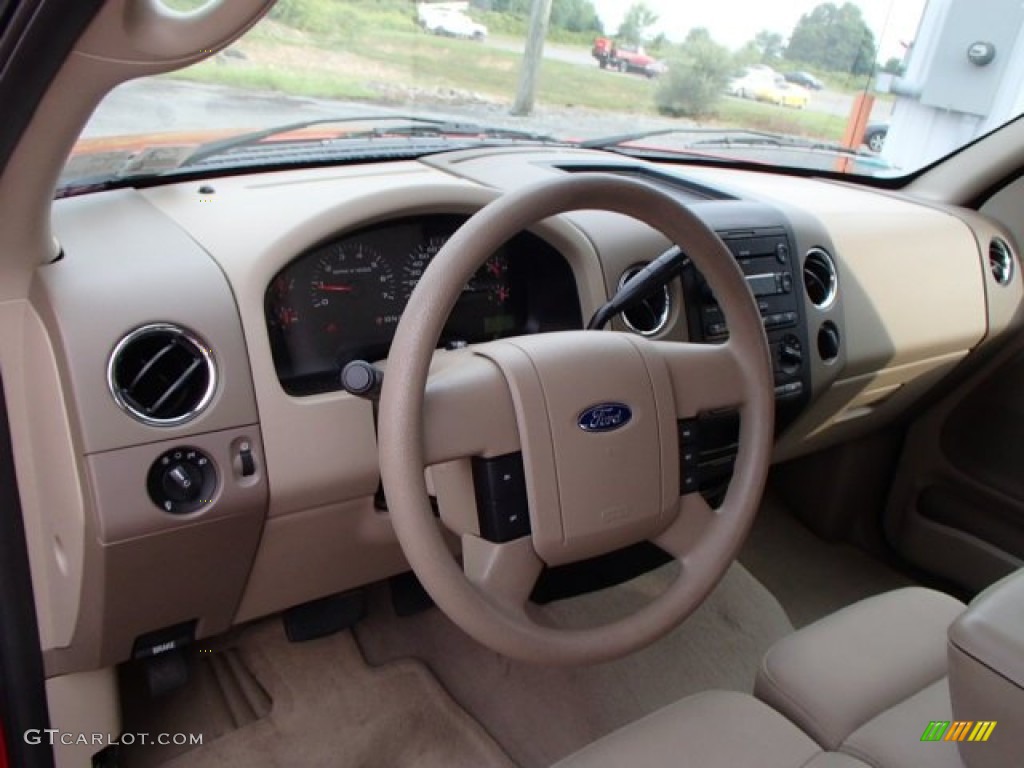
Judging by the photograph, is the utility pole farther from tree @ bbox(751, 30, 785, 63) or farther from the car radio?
tree @ bbox(751, 30, 785, 63)

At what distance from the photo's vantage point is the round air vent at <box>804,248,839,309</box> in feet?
6.02

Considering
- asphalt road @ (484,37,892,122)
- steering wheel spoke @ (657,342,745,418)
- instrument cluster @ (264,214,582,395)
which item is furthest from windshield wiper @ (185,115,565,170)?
steering wheel spoke @ (657,342,745,418)

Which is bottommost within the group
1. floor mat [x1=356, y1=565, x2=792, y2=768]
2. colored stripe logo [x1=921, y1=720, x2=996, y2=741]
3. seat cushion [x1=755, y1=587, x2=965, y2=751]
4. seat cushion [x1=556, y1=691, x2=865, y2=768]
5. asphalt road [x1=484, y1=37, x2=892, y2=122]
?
floor mat [x1=356, y1=565, x2=792, y2=768]

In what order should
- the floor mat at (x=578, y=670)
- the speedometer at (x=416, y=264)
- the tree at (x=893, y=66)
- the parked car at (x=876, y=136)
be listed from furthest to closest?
the tree at (x=893, y=66)
the parked car at (x=876, y=136)
the floor mat at (x=578, y=670)
the speedometer at (x=416, y=264)

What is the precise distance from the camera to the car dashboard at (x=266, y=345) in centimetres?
114

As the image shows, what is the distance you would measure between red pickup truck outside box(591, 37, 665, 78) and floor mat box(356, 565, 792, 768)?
122 cm

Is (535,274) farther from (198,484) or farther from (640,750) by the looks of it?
(640,750)

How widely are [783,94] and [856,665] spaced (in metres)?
1.66

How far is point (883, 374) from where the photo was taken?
201 cm

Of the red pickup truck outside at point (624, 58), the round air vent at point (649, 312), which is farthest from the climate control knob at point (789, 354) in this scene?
the red pickup truck outside at point (624, 58)

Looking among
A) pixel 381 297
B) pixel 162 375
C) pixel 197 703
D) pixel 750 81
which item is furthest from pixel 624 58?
pixel 197 703

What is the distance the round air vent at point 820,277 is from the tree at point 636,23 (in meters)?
0.65

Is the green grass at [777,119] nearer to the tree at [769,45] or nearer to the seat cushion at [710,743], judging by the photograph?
the tree at [769,45]

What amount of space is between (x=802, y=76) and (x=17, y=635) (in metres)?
2.25
